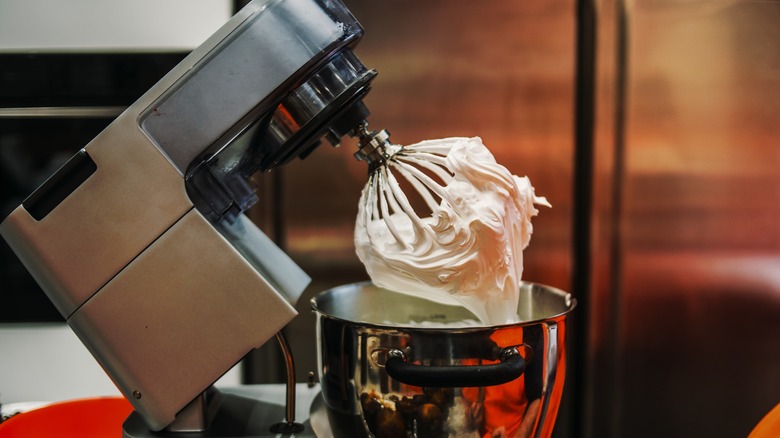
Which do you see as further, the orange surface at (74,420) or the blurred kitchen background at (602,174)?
the blurred kitchen background at (602,174)

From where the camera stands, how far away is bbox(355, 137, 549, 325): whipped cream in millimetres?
719

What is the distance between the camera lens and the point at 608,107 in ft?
4.48

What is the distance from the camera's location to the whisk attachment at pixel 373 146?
73cm

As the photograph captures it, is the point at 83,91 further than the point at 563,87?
No

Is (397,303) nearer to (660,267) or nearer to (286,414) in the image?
(286,414)

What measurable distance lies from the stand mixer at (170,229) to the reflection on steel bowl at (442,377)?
0.09 metres

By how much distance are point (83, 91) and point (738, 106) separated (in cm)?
133

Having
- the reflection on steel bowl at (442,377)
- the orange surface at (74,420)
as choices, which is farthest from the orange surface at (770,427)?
the orange surface at (74,420)

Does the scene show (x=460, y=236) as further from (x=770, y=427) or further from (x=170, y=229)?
(x=770, y=427)

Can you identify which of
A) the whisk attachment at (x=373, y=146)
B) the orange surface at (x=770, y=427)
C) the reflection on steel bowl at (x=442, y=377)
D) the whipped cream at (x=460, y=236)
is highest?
the whisk attachment at (x=373, y=146)

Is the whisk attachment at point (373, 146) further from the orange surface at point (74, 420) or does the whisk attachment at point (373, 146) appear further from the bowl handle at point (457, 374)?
the orange surface at point (74, 420)

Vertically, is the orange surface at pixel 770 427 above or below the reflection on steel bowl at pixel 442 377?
below

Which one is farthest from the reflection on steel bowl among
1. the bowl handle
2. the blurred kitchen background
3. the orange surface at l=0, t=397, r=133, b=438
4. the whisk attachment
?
the blurred kitchen background

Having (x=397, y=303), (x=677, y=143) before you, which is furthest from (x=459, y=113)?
(x=397, y=303)
